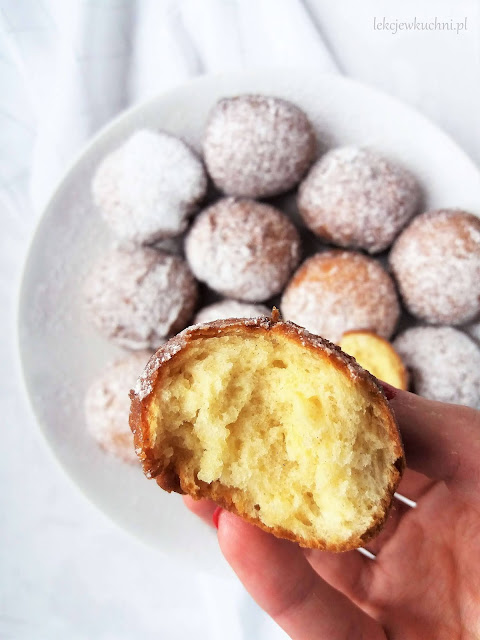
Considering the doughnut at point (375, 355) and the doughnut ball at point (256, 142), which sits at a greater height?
the doughnut ball at point (256, 142)

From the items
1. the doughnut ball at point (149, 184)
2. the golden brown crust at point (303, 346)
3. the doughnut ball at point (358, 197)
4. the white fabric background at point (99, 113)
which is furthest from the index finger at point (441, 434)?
the white fabric background at point (99, 113)

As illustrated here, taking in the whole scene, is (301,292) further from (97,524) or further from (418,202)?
(97,524)

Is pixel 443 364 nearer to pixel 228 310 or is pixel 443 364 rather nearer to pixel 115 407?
pixel 228 310

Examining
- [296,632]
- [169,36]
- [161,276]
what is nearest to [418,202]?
[161,276]

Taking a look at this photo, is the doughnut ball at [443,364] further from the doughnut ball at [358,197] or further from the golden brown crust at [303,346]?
the golden brown crust at [303,346]

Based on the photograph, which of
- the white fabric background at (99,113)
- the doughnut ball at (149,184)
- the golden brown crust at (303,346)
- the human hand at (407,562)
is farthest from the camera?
the white fabric background at (99,113)
